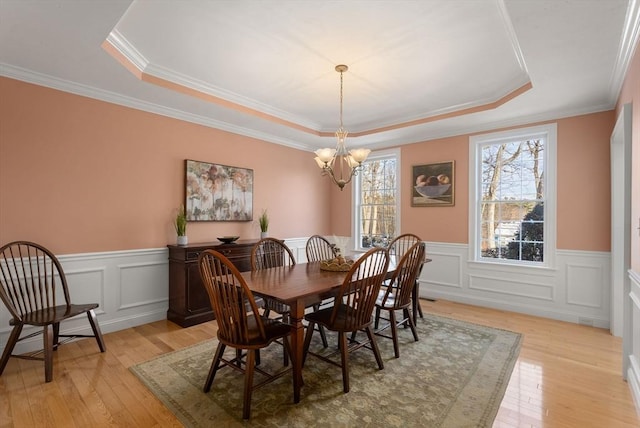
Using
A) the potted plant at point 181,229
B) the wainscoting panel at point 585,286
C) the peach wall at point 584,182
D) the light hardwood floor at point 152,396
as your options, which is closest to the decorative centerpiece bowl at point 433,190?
the peach wall at point 584,182

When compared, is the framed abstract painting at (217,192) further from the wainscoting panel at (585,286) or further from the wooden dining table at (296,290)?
the wainscoting panel at (585,286)

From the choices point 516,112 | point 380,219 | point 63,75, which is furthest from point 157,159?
point 516,112

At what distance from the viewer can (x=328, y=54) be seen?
109 inches

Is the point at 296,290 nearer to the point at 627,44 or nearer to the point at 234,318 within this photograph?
the point at 234,318

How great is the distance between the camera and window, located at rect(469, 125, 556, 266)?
3928 mm

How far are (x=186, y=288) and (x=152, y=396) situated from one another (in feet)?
4.75

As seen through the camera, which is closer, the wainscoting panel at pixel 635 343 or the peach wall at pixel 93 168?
the wainscoting panel at pixel 635 343

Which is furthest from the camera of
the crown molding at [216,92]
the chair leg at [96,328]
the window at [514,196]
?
the window at [514,196]

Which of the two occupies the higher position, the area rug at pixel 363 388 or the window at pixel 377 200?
the window at pixel 377 200

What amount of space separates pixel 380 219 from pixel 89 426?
457 cm

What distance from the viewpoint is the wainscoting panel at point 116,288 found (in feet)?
10.1

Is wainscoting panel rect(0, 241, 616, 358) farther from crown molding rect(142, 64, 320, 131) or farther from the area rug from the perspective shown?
crown molding rect(142, 64, 320, 131)

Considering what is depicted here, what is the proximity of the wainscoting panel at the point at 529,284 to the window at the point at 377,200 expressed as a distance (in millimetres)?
859

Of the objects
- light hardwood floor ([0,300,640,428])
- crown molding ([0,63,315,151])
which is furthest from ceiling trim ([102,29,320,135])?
light hardwood floor ([0,300,640,428])
